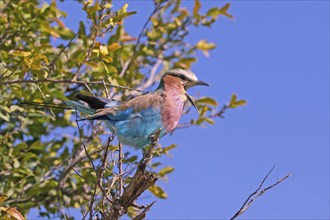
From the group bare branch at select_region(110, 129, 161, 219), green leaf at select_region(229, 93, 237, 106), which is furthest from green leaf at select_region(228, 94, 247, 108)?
bare branch at select_region(110, 129, 161, 219)

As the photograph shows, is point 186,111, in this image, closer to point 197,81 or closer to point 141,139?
point 197,81

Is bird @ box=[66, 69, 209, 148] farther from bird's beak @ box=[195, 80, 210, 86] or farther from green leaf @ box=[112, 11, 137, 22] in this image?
green leaf @ box=[112, 11, 137, 22]

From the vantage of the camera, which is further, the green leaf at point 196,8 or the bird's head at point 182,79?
the green leaf at point 196,8

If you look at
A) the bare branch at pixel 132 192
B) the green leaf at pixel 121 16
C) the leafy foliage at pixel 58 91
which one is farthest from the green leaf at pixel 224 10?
the bare branch at pixel 132 192

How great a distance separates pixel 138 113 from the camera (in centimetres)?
429

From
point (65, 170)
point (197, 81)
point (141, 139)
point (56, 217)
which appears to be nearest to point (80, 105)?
point (141, 139)

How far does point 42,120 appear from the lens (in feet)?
17.7

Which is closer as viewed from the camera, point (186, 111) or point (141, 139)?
point (141, 139)

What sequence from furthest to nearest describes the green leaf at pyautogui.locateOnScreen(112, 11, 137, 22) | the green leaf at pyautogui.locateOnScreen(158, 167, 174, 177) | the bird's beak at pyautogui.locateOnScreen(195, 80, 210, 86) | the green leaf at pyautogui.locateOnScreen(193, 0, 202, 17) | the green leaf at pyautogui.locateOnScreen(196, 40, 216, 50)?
the green leaf at pyautogui.locateOnScreen(196, 40, 216, 50) → the green leaf at pyautogui.locateOnScreen(193, 0, 202, 17) → the green leaf at pyautogui.locateOnScreen(158, 167, 174, 177) → the bird's beak at pyautogui.locateOnScreen(195, 80, 210, 86) → the green leaf at pyautogui.locateOnScreen(112, 11, 137, 22)

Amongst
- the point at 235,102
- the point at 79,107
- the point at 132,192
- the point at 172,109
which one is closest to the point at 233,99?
the point at 235,102

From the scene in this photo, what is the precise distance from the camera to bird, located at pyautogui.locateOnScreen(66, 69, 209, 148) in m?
4.21

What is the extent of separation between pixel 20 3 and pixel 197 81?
1477mm

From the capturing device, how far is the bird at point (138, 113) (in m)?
4.21

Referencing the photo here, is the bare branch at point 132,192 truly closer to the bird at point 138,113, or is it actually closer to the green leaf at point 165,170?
the bird at point 138,113
